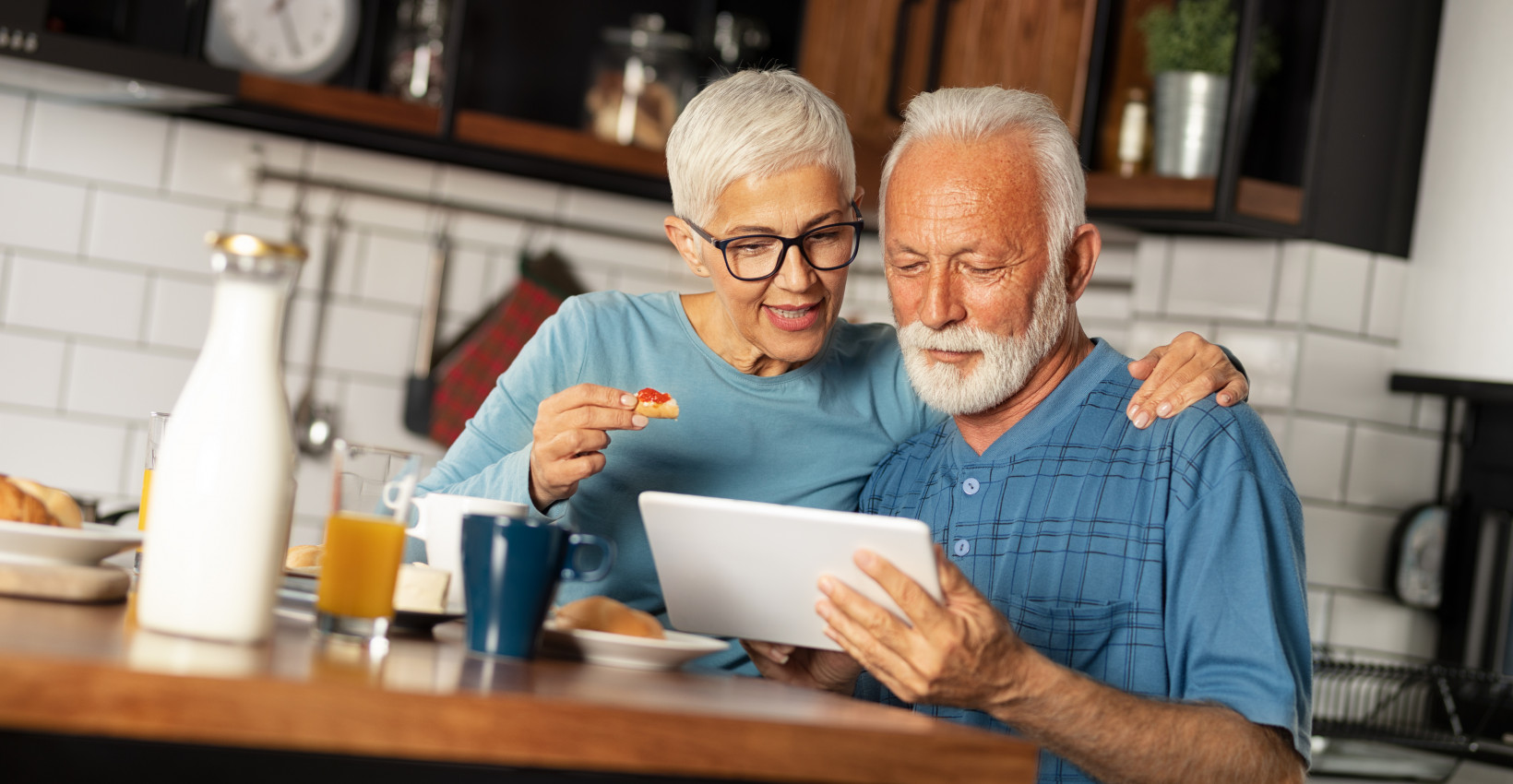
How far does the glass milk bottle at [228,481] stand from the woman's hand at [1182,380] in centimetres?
93

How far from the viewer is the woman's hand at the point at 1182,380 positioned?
1.48m

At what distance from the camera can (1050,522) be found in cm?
152

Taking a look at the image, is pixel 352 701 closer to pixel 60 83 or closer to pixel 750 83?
pixel 750 83

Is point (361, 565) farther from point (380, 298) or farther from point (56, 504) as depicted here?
point (380, 298)

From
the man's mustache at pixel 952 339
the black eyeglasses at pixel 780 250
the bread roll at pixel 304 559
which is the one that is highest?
the black eyeglasses at pixel 780 250

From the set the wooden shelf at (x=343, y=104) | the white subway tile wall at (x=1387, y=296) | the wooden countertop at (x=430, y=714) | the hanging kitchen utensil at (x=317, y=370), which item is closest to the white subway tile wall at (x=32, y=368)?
the hanging kitchen utensil at (x=317, y=370)

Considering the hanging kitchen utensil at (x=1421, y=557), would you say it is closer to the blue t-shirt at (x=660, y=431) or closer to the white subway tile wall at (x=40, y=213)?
the blue t-shirt at (x=660, y=431)

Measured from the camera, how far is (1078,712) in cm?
122

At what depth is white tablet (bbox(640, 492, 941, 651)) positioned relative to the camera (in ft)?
3.41

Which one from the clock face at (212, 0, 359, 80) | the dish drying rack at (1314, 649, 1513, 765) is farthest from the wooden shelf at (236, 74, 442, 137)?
the dish drying rack at (1314, 649, 1513, 765)

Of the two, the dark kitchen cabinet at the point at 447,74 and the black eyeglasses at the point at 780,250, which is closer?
the black eyeglasses at the point at 780,250

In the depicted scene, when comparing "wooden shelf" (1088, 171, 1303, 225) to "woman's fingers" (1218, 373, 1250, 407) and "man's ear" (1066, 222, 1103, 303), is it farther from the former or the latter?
"woman's fingers" (1218, 373, 1250, 407)

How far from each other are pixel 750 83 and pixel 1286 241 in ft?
4.69

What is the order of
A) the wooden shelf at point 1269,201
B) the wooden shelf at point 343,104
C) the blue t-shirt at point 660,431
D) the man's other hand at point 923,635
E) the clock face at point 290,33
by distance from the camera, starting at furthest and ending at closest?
the clock face at point 290,33, the wooden shelf at point 343,104, the wooden shelf at point 1269,201, the blue t-shirt at point 660,431, the man's other hand at point 923,635
